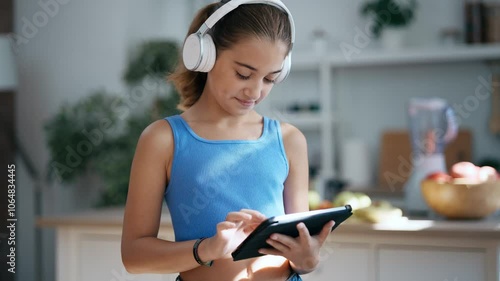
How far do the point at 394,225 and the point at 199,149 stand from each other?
3.62ft

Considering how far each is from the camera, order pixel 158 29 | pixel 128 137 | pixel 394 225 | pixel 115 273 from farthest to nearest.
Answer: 1. pixel 158 29
2. pixel 128 137
3. pixel 115 273
4. pixel 394 225

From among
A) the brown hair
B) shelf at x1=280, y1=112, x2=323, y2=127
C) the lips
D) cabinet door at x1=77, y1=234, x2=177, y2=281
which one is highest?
the brown hair

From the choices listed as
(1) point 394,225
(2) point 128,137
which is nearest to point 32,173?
(2) point 128,137

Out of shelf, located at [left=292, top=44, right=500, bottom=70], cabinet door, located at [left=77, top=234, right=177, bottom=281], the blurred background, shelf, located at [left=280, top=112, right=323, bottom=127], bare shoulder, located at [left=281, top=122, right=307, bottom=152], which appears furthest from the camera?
shelf, located at [left=280, top=112, right=323, bottom=127]

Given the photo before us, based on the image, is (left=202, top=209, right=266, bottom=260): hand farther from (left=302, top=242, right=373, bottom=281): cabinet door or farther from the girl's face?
(left=302, top=242, right=373, bottom=281): cabinet door

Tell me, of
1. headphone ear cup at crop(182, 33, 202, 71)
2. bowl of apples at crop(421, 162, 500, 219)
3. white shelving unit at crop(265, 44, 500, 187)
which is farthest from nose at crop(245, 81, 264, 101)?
white shelving unit at crop(265, 44, 500, 187)

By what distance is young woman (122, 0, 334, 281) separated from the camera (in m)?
1.16

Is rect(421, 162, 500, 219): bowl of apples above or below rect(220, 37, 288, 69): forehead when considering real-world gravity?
below

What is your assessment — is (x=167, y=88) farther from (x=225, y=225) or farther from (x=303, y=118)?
(x=225, y=225)

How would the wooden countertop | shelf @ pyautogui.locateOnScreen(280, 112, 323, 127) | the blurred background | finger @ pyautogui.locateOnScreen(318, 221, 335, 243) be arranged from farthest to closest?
shelf @ pyautogui.locateOnScreen(280, 112, 323, 127), the blurred background, the wooden countertop, finger @ pyautogui.locateOnScreen(318, 221, 335, 243)

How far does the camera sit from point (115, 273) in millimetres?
2453

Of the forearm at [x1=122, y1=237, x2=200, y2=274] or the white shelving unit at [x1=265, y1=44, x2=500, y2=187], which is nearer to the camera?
the forearm at [x1=122, y1=237, x2=200, y2=274]

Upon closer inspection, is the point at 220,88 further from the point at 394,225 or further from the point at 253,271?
the point at 394,225

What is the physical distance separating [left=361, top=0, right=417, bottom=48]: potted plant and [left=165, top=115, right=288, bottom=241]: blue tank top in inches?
132
